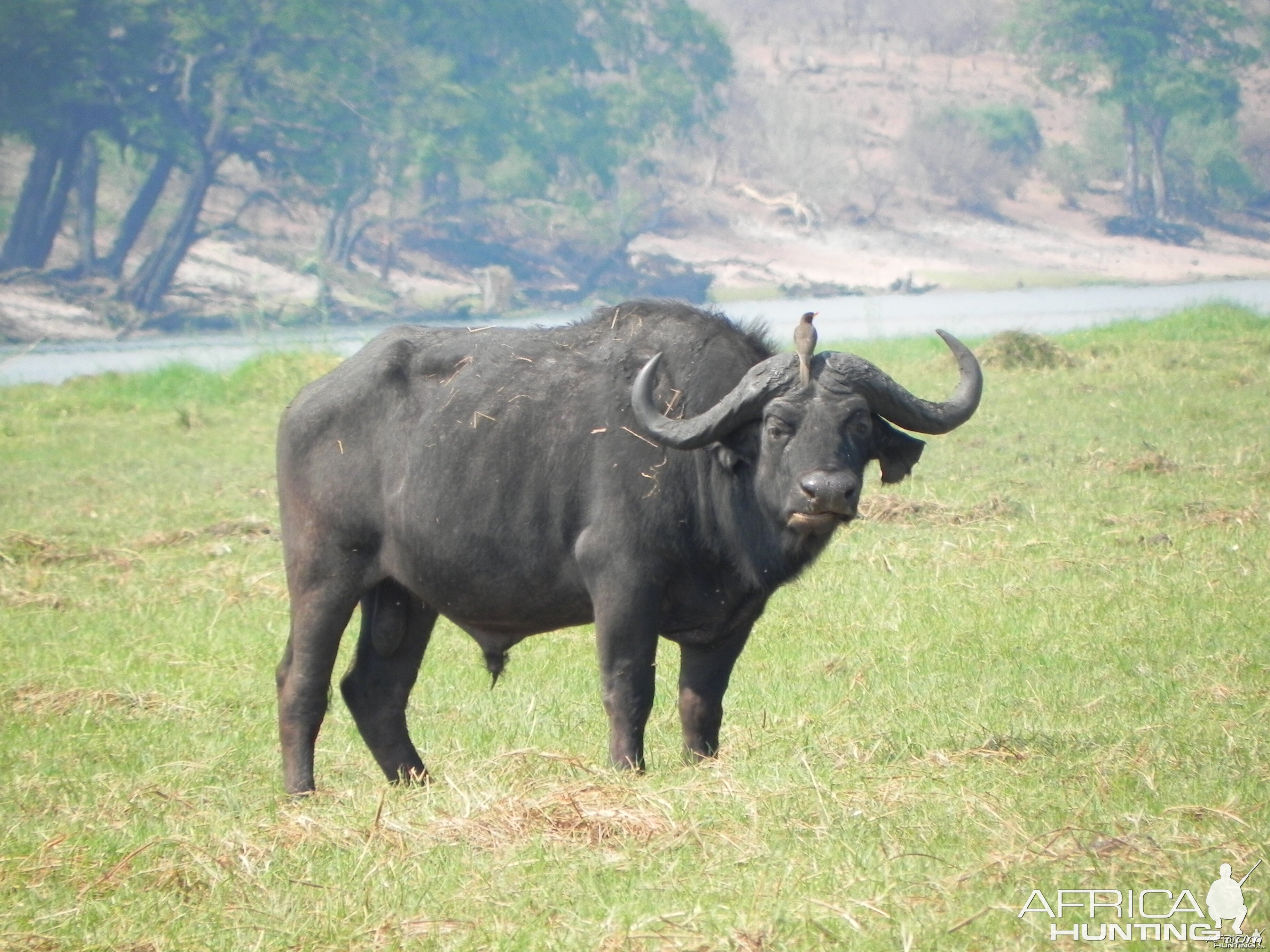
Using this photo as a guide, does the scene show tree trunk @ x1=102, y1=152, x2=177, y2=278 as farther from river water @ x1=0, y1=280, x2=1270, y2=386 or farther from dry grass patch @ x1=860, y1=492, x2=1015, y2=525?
dry grass patch @ x1=860, y1=492, x2=1015, y2=525

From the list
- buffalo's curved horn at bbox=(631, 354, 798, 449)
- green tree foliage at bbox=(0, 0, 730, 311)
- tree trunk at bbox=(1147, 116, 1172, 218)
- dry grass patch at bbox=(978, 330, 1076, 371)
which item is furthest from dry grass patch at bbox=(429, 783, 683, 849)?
tree trunk at bbox=(1147, 116, 1172, 218)

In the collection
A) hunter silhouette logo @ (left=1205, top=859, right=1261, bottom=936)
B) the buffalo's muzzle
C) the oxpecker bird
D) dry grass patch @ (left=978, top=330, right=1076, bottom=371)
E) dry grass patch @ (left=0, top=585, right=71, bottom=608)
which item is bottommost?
dry grass patch @ (left=0, top=585, right=71, bottom=608)

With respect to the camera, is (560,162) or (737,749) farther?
(560,162)

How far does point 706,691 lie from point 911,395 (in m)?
1.25

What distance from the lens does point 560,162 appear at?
169 ft

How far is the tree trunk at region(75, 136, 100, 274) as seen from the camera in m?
41.7

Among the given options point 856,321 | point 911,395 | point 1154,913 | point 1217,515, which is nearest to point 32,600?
point 911,395

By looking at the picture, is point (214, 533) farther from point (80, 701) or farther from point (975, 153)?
point (975, 153)

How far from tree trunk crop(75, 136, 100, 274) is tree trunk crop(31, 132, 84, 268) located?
0.34 meters

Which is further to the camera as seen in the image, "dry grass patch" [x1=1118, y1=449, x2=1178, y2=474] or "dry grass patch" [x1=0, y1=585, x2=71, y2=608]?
"dry grass patch" [x1=1118, y1=449, x2=1178, y2=474]

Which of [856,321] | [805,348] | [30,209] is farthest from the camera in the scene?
[30,209]

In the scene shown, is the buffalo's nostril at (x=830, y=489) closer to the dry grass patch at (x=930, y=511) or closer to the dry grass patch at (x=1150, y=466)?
the dry grass patch at (x=930, y=511)

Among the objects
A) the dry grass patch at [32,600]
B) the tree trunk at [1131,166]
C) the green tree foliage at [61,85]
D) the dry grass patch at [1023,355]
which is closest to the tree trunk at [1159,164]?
the tree trunk at [1131,166]

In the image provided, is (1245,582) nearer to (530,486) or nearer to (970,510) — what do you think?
(970,510)
